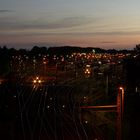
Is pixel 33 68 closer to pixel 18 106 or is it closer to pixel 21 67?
pixel 21 67

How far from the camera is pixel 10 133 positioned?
22.1 m

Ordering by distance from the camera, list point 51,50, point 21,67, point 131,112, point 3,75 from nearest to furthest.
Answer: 1. point 131,112
2. point 3,75
3. point 21,67
4. point 51,50

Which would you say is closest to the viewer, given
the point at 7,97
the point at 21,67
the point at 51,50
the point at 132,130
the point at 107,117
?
the point at 132,130

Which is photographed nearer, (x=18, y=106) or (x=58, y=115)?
(x=58, y=115)

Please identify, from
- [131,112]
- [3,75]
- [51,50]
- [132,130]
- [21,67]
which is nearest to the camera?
[132,130]

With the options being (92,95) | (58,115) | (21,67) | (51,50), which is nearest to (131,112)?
(58,115)

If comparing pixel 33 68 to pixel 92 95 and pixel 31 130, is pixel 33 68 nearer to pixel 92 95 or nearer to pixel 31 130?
pixel 92 95

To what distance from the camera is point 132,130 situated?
20.9 metres

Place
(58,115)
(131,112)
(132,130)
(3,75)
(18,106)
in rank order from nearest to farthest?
(132,130) < (131,112) < (58,115) < (18,106) < (3,75)

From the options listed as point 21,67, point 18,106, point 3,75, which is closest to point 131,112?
point 18,106

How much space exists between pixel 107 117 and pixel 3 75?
1360 inches

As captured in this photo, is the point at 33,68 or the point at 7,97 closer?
the point at 7,97

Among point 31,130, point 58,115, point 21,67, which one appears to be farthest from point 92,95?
point 21,67

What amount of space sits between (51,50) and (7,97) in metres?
97.0
